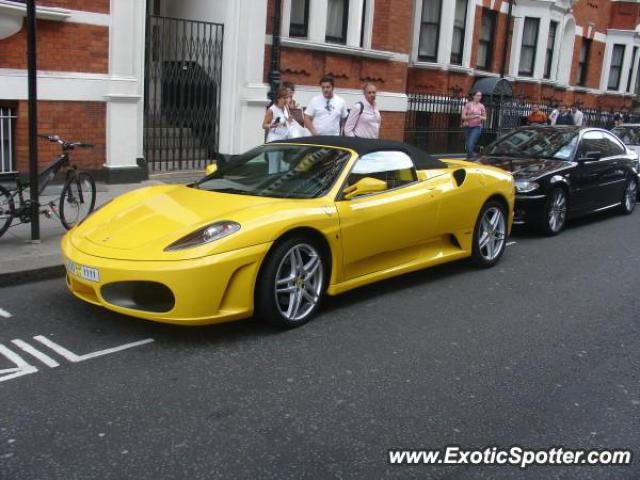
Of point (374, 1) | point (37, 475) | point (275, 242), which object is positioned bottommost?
point (37, 475)

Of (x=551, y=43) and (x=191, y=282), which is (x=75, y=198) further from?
(x=551, y=43)

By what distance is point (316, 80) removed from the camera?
14.5 m

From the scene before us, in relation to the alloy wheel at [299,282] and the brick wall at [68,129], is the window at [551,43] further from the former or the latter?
the alloy wheel at [299,282]

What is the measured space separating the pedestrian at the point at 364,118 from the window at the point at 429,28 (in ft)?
33.7

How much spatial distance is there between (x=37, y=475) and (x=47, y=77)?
26.9 feet

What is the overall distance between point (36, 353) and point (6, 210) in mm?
2991

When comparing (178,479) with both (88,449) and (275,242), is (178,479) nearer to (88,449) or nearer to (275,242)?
(88,449)

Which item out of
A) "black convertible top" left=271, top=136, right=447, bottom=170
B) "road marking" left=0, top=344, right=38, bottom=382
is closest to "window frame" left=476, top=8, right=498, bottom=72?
"black convertible top" left=271, top=136, right=447, bottom=170

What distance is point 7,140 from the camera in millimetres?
10266

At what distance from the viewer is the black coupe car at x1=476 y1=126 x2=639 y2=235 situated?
955 centimetres

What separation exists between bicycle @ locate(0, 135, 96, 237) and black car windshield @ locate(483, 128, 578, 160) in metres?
6.08

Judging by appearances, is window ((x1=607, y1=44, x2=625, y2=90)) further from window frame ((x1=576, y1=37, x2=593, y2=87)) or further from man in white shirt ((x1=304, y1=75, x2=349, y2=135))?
man in white shirt ((x1=304, y1=75, x2=349, y2=135))

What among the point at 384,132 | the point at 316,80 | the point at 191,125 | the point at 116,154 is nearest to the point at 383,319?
the point at 116,154

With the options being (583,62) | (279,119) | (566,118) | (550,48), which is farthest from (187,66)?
(583,62)
